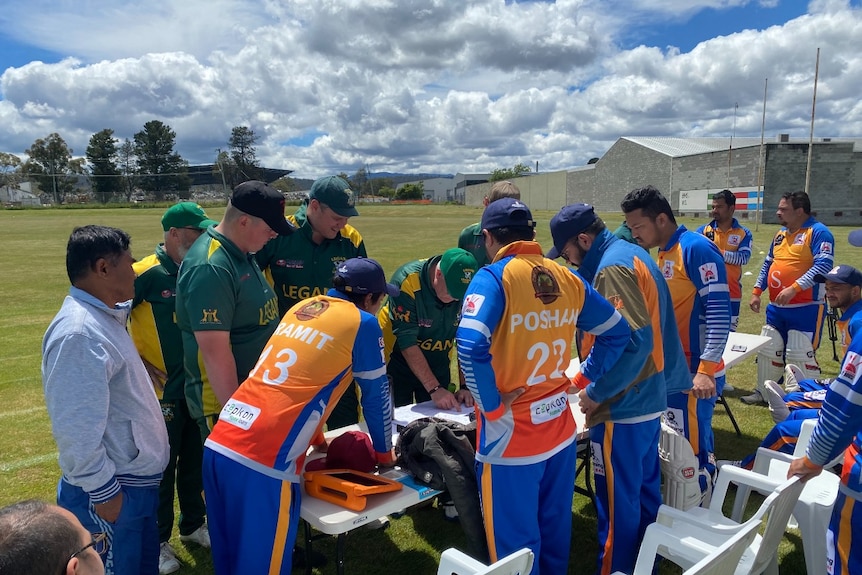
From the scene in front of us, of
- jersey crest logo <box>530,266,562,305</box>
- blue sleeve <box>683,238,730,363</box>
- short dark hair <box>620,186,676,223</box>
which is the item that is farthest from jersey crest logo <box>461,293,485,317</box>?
blue sleeve <box>683,238,730,363</box>

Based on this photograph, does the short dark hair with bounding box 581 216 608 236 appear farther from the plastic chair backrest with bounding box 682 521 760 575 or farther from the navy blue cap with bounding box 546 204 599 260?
the plastic chair backrest with bounding box 682 521 760 575

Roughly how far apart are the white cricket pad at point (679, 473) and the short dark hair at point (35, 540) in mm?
2884

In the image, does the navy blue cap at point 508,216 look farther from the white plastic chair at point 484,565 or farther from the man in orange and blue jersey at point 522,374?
the white plastic chair at point 484,565

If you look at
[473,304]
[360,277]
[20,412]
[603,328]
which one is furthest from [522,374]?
[20,412]

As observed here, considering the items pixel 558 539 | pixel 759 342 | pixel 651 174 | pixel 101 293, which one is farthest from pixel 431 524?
pixel 651 174

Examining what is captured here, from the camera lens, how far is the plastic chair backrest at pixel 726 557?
6.04 ft

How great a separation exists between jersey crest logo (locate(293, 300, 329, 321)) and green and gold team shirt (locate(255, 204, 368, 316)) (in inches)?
60.4

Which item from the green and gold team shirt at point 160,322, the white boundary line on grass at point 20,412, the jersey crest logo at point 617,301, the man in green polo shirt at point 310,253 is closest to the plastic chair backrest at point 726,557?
the jersey crest logo at point 617,301

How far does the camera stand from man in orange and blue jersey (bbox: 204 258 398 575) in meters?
2.38

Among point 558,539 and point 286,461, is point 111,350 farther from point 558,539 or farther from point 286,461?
point 558,539

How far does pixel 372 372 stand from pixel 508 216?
0.94 m

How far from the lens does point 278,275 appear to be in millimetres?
4172

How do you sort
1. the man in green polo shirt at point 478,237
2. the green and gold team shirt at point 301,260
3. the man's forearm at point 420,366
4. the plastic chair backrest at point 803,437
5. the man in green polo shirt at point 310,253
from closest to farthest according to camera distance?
1. the plastic chair backrest at point 803,437
2. the man's forearm at point 420,366
3. the man in green polo shirt at point 310,253
4. the green and gold team shirt at point 301,260
5. the man in green polo shirt at point 478,237

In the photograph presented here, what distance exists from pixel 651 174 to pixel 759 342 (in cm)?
4554
